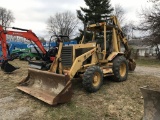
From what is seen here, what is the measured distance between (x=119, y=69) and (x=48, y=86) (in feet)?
9.29

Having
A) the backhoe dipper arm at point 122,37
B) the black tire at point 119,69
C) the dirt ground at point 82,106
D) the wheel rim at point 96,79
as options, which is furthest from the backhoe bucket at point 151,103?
the backhoe dipper arm at point 122,37

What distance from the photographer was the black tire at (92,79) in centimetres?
624

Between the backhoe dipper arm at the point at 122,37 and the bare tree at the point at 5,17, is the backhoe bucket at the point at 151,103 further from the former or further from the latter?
the bare tree at the point at 5,17

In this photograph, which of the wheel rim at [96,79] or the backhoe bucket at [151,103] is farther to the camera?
the wheel rim at [96,79]

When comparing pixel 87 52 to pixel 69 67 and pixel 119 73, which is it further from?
pixel 119 73

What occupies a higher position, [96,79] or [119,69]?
[119,69]

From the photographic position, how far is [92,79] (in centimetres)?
637

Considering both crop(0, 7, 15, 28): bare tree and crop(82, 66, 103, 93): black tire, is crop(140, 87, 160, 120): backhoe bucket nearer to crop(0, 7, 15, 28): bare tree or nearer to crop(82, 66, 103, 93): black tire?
crop(82, 66, 103, 93): black tire

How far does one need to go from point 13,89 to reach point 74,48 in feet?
8.11

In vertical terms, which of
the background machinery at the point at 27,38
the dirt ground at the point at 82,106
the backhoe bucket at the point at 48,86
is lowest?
the dirt ground at the point at 82,106

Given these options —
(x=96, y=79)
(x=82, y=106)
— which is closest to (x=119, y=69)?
(x=96, y=79)

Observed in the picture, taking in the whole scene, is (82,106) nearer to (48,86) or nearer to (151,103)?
(48,86)

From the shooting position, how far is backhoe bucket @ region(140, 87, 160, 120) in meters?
4.27

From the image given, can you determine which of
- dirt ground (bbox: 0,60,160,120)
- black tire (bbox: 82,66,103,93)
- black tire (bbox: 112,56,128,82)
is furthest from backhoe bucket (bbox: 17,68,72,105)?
black tire (bbox: 112,56,128,82)
